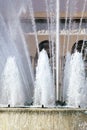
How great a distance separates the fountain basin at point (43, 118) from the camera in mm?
7441

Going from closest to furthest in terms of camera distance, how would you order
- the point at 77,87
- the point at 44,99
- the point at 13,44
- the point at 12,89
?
1. the point at 44,99
2. the point at 77,87
3. the point at 12,89
4. the point at 13,44

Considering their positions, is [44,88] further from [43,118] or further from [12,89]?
[43,118]

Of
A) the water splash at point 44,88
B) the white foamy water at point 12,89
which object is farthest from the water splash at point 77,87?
the white foamy water at point 12,89

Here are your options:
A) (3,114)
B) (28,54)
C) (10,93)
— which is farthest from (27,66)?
(3,114)

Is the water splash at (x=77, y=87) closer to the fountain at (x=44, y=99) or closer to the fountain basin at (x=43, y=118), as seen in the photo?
the fountain at (x=44, y=99)

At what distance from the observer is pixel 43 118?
746 centimetres

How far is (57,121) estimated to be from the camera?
745cm

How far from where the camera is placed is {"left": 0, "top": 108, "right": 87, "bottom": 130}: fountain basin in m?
7.44

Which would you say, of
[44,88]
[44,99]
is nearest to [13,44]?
[44,88]

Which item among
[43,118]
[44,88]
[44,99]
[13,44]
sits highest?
[13,44]

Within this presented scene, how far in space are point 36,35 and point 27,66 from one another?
17.2ft

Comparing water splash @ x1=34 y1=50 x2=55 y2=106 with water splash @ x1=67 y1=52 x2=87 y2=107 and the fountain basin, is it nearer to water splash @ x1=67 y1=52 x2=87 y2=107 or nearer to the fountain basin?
water splash @ x1=67 y1=52 x2=87 y2=107

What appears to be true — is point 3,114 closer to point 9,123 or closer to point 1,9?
point 9,123

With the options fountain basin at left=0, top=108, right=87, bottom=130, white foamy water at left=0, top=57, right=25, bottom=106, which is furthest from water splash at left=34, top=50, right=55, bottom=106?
fountain basin at left=0, top=108, right=87, bottom=130
